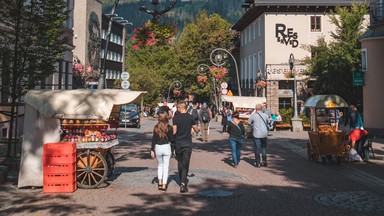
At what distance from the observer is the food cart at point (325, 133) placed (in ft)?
43.7

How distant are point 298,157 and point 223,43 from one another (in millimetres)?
47433

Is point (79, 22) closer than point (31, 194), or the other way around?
point (31, 194)

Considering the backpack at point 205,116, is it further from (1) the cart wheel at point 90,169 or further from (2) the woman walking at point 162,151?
(2) the woman walking at point 162,151

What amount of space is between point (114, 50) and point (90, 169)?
66.0 metres

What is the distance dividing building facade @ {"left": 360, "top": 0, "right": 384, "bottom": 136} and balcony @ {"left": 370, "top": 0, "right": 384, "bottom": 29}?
4578 millimetres

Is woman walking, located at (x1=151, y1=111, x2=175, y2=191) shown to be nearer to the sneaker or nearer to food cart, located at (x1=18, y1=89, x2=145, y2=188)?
the sneaker

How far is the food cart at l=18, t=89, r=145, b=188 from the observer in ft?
31.2

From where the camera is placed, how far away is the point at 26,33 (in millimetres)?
12281

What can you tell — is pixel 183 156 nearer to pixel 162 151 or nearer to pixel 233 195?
pixel 162 151

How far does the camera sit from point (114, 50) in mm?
73812

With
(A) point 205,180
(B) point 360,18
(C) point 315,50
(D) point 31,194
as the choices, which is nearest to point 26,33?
(D) point 31,194

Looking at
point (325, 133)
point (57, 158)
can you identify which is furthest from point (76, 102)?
point (325, 133)

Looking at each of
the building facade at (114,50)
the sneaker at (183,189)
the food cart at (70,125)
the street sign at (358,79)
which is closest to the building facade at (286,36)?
the street sign at (358,79)

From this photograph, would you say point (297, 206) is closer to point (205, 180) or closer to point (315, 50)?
point (205, 180)
